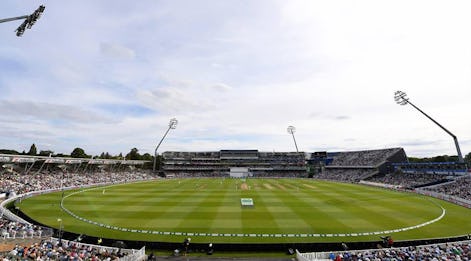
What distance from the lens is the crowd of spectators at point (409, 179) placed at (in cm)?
6152

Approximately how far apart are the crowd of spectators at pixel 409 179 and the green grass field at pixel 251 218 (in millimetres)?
20219

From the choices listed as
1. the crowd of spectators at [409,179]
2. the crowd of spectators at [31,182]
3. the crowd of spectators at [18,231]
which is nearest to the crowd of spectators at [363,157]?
the crowd of spectators at [409,179]

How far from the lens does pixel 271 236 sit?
24609 millimetres

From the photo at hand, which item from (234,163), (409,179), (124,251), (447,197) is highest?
(234,163)

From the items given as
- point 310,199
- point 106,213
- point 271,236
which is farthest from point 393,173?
point 106,213

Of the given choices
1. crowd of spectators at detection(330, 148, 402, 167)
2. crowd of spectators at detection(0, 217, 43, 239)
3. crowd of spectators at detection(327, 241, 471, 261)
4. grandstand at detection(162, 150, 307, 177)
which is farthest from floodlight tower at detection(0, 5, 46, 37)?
grandstand at detection(162, 150, 307, 177)

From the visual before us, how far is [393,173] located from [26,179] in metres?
91.8

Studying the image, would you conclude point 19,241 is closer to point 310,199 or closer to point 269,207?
point 269,207

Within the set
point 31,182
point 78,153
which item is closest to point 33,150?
point 78,153

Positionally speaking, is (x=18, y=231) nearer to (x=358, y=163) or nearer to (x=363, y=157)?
(x=358, y=163)

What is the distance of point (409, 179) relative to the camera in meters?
68.5

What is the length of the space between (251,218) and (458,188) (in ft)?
141

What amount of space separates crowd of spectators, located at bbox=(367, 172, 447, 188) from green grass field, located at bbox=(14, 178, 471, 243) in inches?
796

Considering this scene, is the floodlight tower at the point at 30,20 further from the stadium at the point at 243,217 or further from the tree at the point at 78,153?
the tree at the point at 78,153
